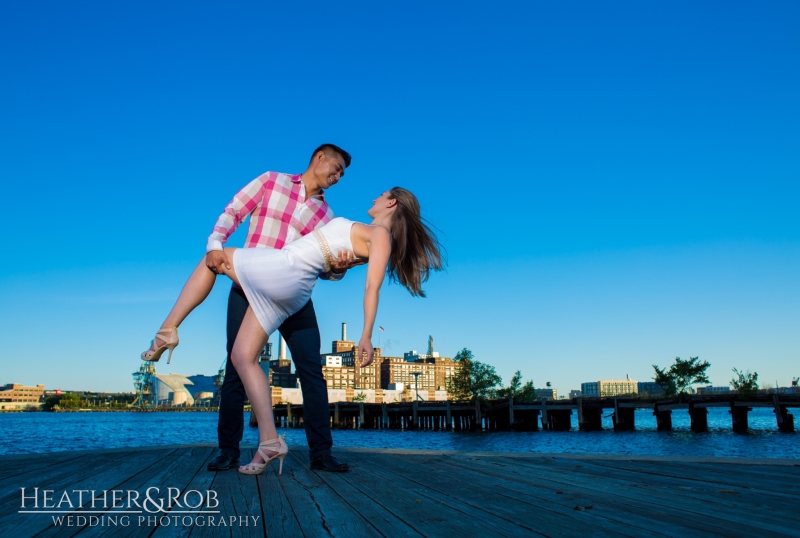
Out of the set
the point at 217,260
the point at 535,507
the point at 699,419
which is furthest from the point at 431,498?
the point at 699,419

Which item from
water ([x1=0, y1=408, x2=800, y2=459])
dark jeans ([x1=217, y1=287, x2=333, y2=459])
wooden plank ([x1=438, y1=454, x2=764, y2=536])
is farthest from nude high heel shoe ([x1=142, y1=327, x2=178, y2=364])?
water ([x1=0, y1=408, x2=800, y2=459])

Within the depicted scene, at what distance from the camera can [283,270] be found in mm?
2920

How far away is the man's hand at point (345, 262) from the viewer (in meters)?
3.01

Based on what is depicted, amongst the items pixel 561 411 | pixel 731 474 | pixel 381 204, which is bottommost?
pixel 561 411

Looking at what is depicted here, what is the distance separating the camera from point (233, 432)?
3738mm

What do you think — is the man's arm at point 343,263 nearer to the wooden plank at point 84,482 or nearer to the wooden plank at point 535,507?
the wooden plank at point 535,507

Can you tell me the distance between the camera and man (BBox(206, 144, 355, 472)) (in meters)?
3.52

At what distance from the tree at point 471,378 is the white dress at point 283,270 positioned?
5572 cm

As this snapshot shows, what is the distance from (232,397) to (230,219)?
1.21 m

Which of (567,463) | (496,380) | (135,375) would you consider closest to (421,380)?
(135,375)

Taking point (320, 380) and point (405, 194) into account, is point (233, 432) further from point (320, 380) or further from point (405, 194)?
point (405, 194)

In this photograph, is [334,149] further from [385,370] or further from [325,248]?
A: [385,370]

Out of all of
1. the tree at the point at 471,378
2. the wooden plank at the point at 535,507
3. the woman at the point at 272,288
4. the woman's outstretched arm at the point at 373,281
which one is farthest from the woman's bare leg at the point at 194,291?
the tree at the point at 471,378

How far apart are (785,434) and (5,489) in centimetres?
4124
